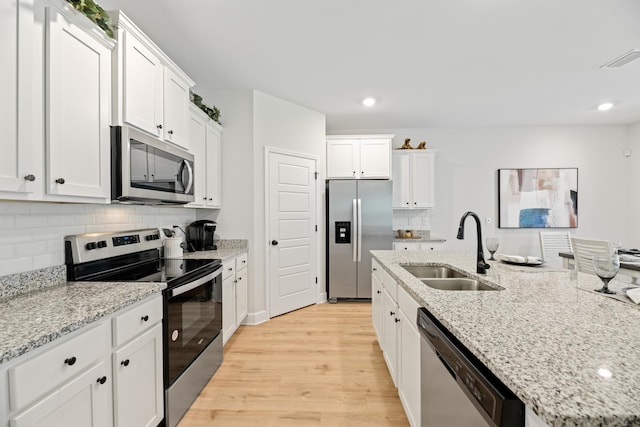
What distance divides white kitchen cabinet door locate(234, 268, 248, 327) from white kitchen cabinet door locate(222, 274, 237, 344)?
96mm

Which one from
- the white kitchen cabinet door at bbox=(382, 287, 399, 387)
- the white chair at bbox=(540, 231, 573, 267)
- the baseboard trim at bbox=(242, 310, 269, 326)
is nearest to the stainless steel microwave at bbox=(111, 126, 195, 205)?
the baseboard trim at bbox=(242, 310, 269, 326)

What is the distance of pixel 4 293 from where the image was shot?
1.35 m

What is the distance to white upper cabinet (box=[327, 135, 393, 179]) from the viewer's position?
169 inches

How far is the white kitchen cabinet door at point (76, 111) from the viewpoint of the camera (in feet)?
4.23

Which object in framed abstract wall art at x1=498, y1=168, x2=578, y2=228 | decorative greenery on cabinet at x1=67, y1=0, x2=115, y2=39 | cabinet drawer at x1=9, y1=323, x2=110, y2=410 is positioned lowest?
cabinet drawer at x1=9, y1=323, x2=110, y2=410

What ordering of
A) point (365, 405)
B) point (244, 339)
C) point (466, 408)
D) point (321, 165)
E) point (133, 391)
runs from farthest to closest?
point (321, 165) → point (244, 339) → point (365, 405) → point (133, 391) → point (466, 408)

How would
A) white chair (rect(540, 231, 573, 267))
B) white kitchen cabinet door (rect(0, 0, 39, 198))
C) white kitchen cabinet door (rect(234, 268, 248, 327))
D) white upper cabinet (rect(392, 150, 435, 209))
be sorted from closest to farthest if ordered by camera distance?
1. white kitchen cabinet door (rect(0, 0, 39, 198))
2. white kitchen cabinet door (rect(234, 268, 248, 327))
3. white chair (rect(540, 231, 573, 267))
4. white upper cabinet (rect(392, 150, 435, 209))

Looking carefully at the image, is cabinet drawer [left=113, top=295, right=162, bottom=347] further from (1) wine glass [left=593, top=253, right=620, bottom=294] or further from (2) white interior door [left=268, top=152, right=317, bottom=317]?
(1) wine glass [left=593, top=253, right=620, bottom=294]

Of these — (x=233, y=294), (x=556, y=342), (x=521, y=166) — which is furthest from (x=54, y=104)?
(x=521, y=166)

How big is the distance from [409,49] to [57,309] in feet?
9.58

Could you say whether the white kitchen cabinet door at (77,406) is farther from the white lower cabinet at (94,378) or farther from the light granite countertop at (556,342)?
the light granite countertop at (556,342)

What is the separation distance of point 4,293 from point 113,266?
59 centimetres

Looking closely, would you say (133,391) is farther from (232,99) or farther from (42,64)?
(232,99)

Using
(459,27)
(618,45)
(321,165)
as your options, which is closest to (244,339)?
(321,165)
